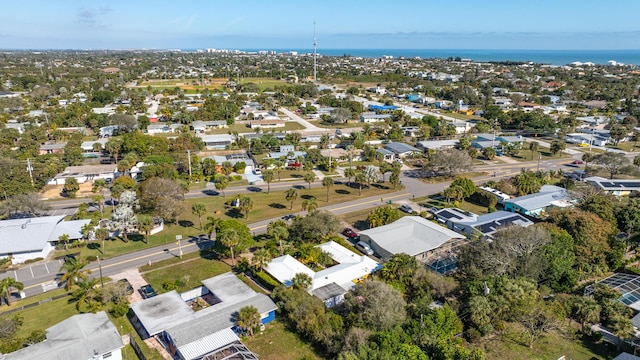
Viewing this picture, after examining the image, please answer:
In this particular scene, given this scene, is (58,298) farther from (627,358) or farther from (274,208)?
(627,358)

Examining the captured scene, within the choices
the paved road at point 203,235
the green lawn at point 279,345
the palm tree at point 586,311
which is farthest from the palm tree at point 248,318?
the palm tree at point 586,311

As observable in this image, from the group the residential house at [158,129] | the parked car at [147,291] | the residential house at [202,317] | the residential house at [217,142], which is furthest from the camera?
the residential house at [158,129]

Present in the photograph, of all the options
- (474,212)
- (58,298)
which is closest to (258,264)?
(58,298)

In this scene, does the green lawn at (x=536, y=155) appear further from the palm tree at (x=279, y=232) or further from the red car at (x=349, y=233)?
the palm tree at (x=279, y=232)

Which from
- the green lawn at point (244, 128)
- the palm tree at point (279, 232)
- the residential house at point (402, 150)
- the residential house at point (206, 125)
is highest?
the residential house at point (206, 125)

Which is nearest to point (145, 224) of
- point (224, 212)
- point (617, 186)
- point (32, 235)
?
point (32, 235)

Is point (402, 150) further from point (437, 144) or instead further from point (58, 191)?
point (58, 191)

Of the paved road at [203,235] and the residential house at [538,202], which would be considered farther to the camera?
the residential house at [538,202]

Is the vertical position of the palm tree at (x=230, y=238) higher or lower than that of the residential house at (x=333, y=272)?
higher
